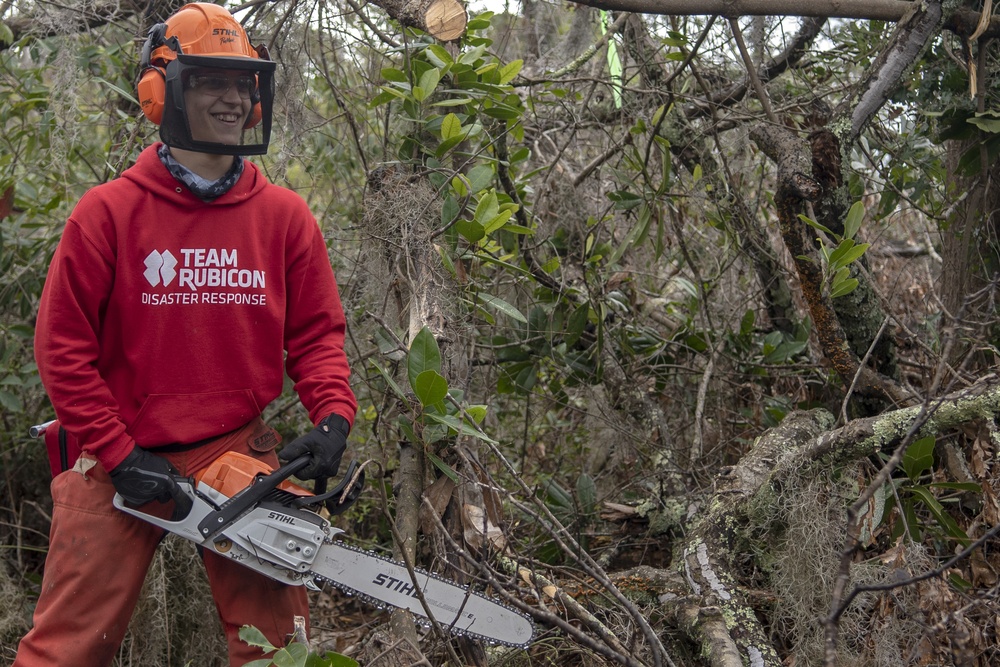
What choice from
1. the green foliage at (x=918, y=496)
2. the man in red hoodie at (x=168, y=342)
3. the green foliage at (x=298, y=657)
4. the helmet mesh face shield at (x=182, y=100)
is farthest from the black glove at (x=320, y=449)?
the green foliage at (x=918, y=496)

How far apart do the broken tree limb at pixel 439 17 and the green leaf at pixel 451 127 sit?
366mm

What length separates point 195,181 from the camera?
2330 mm

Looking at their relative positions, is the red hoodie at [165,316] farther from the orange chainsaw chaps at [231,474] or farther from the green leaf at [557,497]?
the green leaf at [557,497]

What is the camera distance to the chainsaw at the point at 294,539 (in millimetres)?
2227

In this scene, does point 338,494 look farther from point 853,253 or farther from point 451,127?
point 853,253

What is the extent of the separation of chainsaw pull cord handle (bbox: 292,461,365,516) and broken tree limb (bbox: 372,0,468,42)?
1559 mm

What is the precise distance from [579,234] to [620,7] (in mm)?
1256

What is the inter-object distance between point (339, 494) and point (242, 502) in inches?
10.0

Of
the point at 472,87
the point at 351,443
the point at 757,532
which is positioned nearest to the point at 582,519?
the point at 757,532

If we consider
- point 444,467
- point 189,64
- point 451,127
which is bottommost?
point 444,467

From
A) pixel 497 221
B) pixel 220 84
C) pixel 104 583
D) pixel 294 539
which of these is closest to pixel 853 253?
pixel 497 221

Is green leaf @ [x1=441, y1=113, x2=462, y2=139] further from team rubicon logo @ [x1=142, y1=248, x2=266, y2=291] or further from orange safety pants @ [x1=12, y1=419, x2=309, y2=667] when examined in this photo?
orange safety pants @ [x1=12, y1=419, x2=309, y2=667]

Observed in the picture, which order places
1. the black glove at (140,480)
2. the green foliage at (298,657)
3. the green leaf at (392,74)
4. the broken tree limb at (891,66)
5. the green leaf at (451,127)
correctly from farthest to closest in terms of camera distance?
the green leaf at (392,74) < the green leaf at (451,127) < the broken tree limb at (891,66) < the black glove at (140,480) < the green foliage at (298,657)

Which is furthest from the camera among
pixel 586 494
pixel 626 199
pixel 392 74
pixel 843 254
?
pixel 626 199
